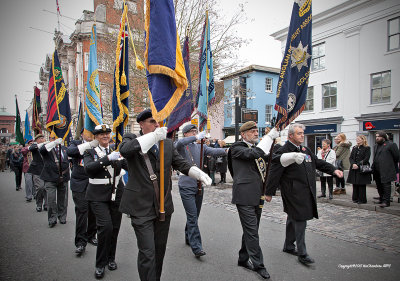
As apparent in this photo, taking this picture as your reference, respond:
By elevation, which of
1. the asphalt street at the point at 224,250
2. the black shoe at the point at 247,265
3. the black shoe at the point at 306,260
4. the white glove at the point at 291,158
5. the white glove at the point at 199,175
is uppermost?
the white glove at the point at 291,158

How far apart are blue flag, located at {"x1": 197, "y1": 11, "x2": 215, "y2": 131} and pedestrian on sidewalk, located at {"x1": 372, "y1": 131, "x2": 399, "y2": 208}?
5.20 meters

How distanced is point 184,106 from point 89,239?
9.94 feet

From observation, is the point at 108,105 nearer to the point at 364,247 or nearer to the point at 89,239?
the point at 89,239

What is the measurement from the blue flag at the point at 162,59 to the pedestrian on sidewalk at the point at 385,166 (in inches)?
268

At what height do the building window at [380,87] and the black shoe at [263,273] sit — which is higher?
the building window at [380,87]

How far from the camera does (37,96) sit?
8.46m

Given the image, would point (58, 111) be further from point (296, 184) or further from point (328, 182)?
point (328, 182)

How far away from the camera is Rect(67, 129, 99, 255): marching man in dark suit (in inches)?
186

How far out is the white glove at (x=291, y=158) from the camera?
12.6ft

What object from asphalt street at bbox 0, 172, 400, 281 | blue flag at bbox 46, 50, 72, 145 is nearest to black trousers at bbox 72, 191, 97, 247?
asphalt street at bbox 0, 172, 400, 281

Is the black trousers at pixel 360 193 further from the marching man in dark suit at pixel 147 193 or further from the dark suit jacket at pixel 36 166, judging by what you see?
the dark suit jacket at pixel 36 166

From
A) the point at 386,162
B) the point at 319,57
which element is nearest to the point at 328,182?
the point at 386,162

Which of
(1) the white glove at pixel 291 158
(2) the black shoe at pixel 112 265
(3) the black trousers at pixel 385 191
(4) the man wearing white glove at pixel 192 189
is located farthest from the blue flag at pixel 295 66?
(3) the black trousers at pixel 385 191

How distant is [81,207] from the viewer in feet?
16.3
